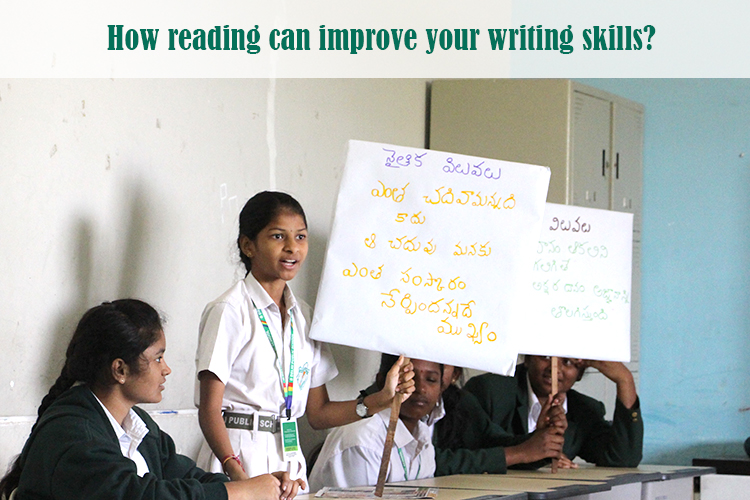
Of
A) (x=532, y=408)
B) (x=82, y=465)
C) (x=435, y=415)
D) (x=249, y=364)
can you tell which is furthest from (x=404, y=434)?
(x=82, y=465)

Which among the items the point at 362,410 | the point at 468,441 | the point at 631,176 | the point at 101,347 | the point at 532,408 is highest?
the point at 631,176

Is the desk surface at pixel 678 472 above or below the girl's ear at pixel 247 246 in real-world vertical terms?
below

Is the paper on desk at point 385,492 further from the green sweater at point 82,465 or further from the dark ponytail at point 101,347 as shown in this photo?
the dark ponytail at point 101,347

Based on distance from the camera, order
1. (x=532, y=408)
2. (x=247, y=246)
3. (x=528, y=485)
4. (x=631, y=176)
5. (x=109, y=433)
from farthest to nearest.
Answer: (x=631, y=176)
(x=532, y=408)
(x=528, y=485)
(x=247, y=246)
(x=109, y=433)

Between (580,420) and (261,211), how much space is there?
70.1 inches

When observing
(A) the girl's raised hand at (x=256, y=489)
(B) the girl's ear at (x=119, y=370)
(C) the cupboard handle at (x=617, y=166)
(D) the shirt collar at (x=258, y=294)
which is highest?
(C) the cupboard handle at (x=617, y=166)

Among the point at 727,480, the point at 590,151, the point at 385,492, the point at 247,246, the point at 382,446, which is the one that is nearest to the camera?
the point at 385,492

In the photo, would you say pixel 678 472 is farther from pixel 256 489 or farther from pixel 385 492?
pixel 256 489

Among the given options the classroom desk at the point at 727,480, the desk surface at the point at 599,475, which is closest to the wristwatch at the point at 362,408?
the desk surface at the point at 599,475

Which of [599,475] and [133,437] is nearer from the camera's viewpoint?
[133,437]

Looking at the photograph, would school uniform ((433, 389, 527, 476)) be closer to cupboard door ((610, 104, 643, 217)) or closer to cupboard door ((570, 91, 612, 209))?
cupboard door ((570, 91, 612, 209))

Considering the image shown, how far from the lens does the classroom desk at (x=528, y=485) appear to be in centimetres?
276

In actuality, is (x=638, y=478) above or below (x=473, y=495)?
below

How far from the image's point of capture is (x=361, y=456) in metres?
3.01
